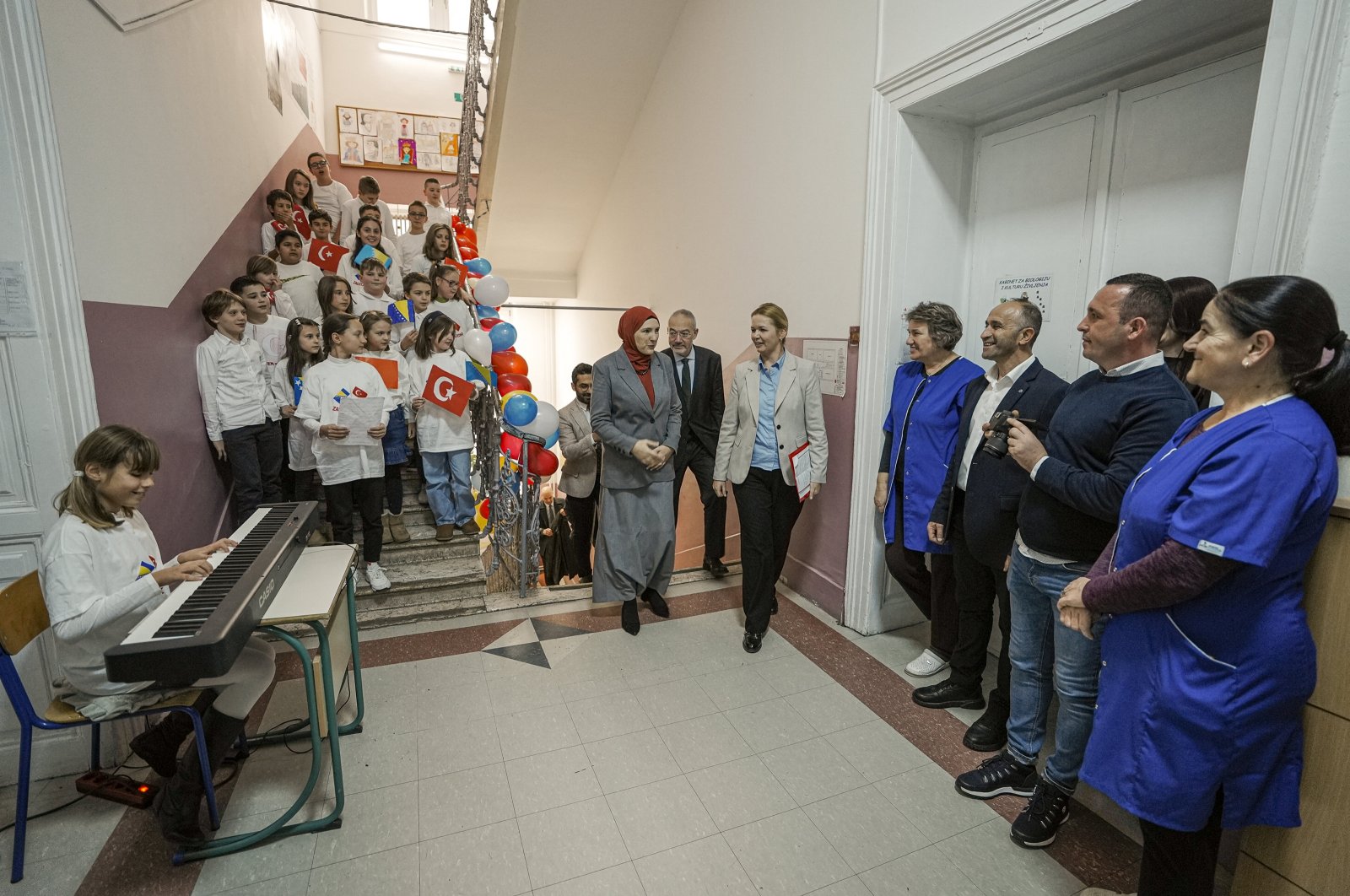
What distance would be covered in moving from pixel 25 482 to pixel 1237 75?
414cm

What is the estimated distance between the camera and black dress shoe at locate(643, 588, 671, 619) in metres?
3.40

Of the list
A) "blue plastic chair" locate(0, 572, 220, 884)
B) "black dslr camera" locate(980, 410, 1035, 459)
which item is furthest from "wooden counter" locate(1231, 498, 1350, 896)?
"blue plastic chair" locate(0, 572, 220, 884)

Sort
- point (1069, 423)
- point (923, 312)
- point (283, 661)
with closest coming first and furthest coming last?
point (1069, 423) → point (923, 312) → point (283, 661)

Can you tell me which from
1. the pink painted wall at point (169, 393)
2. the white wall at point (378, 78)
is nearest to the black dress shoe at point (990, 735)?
the pink painted wall at point (169, 393)

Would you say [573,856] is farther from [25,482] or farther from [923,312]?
[923,312]

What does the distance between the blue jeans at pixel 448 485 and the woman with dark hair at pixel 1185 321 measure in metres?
3.28

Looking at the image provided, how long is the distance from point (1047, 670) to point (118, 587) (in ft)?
9.15

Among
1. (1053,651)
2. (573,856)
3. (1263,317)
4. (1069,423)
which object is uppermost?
(1263,317)

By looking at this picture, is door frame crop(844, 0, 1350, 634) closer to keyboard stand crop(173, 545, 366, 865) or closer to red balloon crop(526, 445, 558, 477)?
red balloon crop(526, 445, 558, 477)

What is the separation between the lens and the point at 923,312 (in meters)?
2.65

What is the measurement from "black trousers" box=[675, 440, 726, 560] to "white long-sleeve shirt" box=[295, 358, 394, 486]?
63.5 inches

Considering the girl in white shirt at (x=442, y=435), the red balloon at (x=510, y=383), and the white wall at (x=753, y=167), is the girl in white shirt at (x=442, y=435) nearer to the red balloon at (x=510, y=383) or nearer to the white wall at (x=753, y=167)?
the red balloon at (x=510, y=383)

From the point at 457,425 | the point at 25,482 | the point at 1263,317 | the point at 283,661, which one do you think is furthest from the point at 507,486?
the point at 1263,317

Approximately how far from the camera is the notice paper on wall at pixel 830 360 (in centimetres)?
329
